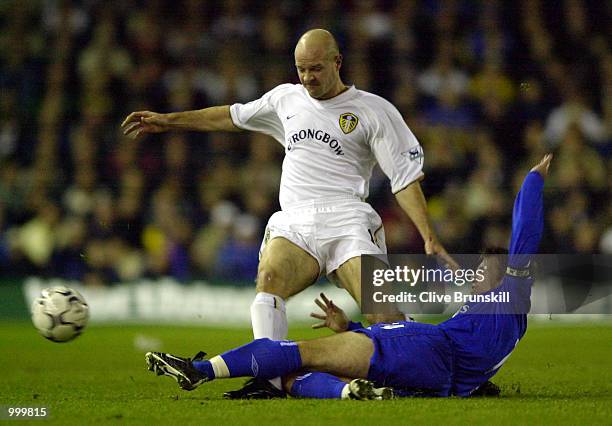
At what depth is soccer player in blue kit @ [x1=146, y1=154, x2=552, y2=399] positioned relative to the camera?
18.6 ft

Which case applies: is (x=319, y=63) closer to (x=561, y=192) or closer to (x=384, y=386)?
(x=384, y=386)

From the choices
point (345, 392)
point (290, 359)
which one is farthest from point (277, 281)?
point (345, 392)

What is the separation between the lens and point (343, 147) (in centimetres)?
674

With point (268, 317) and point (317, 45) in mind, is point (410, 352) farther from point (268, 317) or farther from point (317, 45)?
point (317, 45)

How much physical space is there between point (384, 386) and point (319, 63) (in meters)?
2.05

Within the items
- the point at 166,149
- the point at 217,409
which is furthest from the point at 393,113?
the point at 166,149

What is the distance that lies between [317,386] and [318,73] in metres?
2.00

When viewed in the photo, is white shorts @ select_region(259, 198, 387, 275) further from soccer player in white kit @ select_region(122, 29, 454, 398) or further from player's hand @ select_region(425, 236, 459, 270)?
player's hand @ select_region(425, 236, 459, 270)

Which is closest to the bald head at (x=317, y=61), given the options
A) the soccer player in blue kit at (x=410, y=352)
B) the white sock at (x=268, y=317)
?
the white sock at (x=268, y=317)

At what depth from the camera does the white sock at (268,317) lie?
6.19 metres

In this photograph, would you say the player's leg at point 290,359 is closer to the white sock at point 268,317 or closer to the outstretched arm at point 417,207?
the white sock at point 268,317

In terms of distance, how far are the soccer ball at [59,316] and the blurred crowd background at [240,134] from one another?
545cm

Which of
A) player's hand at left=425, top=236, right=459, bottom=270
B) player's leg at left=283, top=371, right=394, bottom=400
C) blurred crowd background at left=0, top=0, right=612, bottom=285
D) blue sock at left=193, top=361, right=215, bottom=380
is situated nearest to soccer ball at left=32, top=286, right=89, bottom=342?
blue sock at left=193, top=361, right=215, bottom=380

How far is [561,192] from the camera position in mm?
12344
